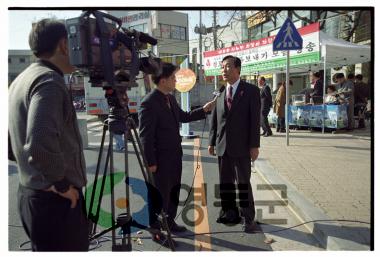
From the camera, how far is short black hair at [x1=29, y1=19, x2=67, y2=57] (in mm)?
1875

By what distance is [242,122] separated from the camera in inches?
129

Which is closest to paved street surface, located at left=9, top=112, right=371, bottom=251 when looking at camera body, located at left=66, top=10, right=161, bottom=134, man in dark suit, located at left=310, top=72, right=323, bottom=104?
camera body, located at left=66, top=10, right=161, bottom=134

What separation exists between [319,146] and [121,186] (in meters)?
4.32

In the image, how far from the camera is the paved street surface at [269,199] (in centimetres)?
311

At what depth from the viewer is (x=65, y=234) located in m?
1.91

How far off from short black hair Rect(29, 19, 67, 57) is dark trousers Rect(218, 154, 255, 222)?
2041 millimetres

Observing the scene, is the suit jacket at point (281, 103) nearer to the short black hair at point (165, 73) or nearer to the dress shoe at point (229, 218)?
the dress shoe at point (229, 218)

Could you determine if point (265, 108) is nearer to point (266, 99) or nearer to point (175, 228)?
point (266, 99)

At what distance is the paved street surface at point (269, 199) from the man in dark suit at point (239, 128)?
340 millimetres

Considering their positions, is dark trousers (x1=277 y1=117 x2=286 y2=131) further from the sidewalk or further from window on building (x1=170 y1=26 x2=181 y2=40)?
window on building (x1=170 y1=26 x2=181 y2=40)

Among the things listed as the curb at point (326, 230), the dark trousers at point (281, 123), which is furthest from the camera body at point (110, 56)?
the dark trousers at point (281, 123)

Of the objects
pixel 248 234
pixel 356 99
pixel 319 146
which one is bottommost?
pixel 248 234

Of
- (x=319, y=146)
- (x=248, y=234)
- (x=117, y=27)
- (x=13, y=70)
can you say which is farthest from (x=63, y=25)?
(x=319, y=146)

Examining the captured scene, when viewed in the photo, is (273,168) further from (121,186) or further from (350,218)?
(121,186)
